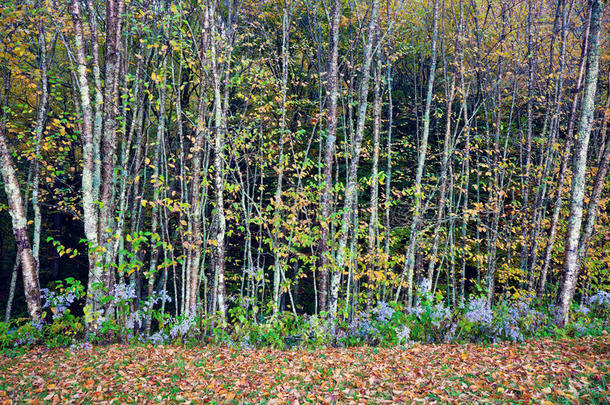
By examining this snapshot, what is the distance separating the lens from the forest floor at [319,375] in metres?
4.60

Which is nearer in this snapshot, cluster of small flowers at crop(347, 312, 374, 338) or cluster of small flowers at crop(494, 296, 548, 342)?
cluster of small flowers at crop(494, 296, 548, 342)

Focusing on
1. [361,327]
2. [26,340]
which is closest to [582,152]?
[361,327]

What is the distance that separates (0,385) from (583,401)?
7.39 m

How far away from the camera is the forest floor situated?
460 centimetres

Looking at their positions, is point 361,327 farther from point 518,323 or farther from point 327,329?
point 518,323

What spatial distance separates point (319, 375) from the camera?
5496mm

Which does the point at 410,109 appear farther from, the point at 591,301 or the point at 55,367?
the point at 55,367

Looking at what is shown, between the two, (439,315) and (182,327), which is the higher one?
(439,315)

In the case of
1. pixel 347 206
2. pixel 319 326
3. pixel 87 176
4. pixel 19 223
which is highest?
pixel 87 176

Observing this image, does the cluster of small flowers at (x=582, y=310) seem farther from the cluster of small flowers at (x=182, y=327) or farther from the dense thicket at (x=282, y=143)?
the cluster of small flowers at (x=182, y=327)

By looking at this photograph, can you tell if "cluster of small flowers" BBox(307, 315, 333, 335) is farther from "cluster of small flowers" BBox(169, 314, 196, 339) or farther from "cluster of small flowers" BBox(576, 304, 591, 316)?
"cluster of small flowers" BBox(576, 304, 591, 316)

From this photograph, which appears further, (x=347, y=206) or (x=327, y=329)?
(x=327, y=329)

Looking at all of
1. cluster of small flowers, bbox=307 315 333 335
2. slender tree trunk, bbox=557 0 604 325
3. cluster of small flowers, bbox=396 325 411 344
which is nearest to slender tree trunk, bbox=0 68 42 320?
cluster of small flowers, bbox=307 315 333 335

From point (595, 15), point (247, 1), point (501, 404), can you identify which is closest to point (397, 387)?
point (501, 404)
